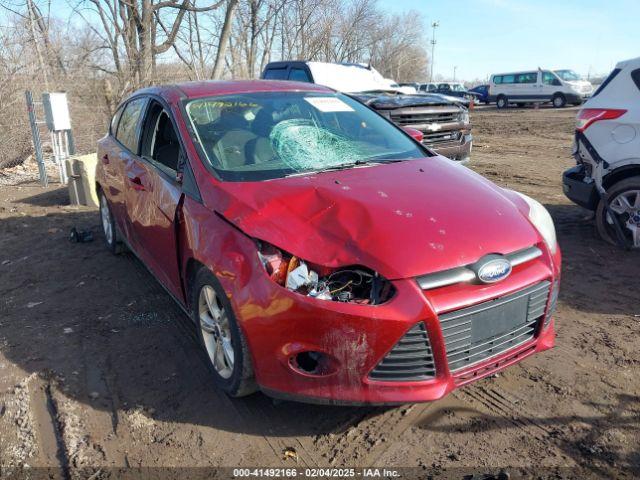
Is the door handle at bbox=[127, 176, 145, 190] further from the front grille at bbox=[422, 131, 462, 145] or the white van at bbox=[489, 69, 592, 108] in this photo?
the white van at bbox=[489, 69, 592, 108]

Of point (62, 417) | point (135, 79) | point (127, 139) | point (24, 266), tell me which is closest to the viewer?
point (62, 417)

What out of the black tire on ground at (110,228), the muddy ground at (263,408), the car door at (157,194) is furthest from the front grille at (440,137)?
the car door at (157,194)

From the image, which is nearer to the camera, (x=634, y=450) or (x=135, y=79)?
(x=634, y=450)

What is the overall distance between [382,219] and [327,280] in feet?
1.46

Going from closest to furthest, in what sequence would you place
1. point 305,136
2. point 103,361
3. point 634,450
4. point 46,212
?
point 634,450, point 103,361, point 305,136, point 46,212

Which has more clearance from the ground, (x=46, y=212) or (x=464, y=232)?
(x=464, y=232)

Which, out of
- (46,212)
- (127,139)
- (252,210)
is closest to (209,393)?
(252,210)

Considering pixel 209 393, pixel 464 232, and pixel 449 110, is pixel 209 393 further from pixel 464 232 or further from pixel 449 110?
pixel 449 110

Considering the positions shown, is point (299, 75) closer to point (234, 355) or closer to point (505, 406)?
point (234, 355)

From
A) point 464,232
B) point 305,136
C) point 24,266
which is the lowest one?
point 24,266

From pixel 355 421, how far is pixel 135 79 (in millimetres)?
13007

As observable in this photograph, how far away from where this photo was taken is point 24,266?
17.8 feet

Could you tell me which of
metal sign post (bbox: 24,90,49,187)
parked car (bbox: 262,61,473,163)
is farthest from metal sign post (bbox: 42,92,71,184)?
parked car (bbox: 262,61,473,163)

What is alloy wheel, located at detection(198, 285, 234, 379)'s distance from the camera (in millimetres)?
2836
